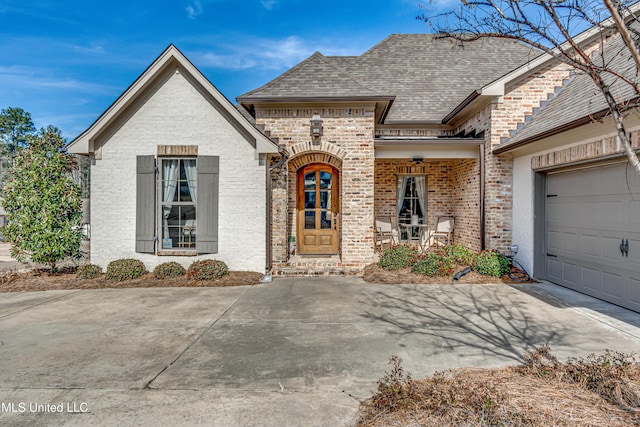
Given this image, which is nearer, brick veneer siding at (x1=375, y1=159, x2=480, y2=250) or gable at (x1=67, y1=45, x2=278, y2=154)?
gable at (x1=67, y1=45, x2=278, y2=154)

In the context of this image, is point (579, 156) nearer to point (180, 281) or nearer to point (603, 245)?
point (603, 245)

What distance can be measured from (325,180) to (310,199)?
2.29 ft

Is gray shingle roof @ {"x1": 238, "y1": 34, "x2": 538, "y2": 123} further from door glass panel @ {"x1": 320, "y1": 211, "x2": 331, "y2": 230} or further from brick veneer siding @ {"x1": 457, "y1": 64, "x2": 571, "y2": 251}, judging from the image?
door glass panel @ {"x1": 320, "y1": 211, "x2": 331, "y2": 230}

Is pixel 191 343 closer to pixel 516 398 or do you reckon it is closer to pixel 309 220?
pixel 516 398

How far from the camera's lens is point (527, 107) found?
8508 millimetres

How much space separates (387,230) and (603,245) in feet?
18.7

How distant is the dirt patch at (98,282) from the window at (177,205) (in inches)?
31.0

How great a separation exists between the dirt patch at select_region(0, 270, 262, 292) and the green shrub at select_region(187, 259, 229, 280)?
10cm

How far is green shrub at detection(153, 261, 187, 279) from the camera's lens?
25.0 feet

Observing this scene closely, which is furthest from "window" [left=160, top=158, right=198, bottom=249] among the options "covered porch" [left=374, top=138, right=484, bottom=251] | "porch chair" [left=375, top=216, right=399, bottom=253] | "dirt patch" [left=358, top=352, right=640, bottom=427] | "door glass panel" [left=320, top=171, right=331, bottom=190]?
"dirt patch" [left=358, top=352, right=640, bottom=427]

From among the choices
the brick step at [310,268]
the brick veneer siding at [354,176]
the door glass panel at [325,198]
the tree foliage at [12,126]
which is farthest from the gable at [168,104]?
the tree foliage at [12,126]

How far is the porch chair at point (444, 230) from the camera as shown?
35.6 feet

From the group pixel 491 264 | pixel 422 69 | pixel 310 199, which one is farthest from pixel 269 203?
pixel 422 69

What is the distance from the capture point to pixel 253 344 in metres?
4.09
